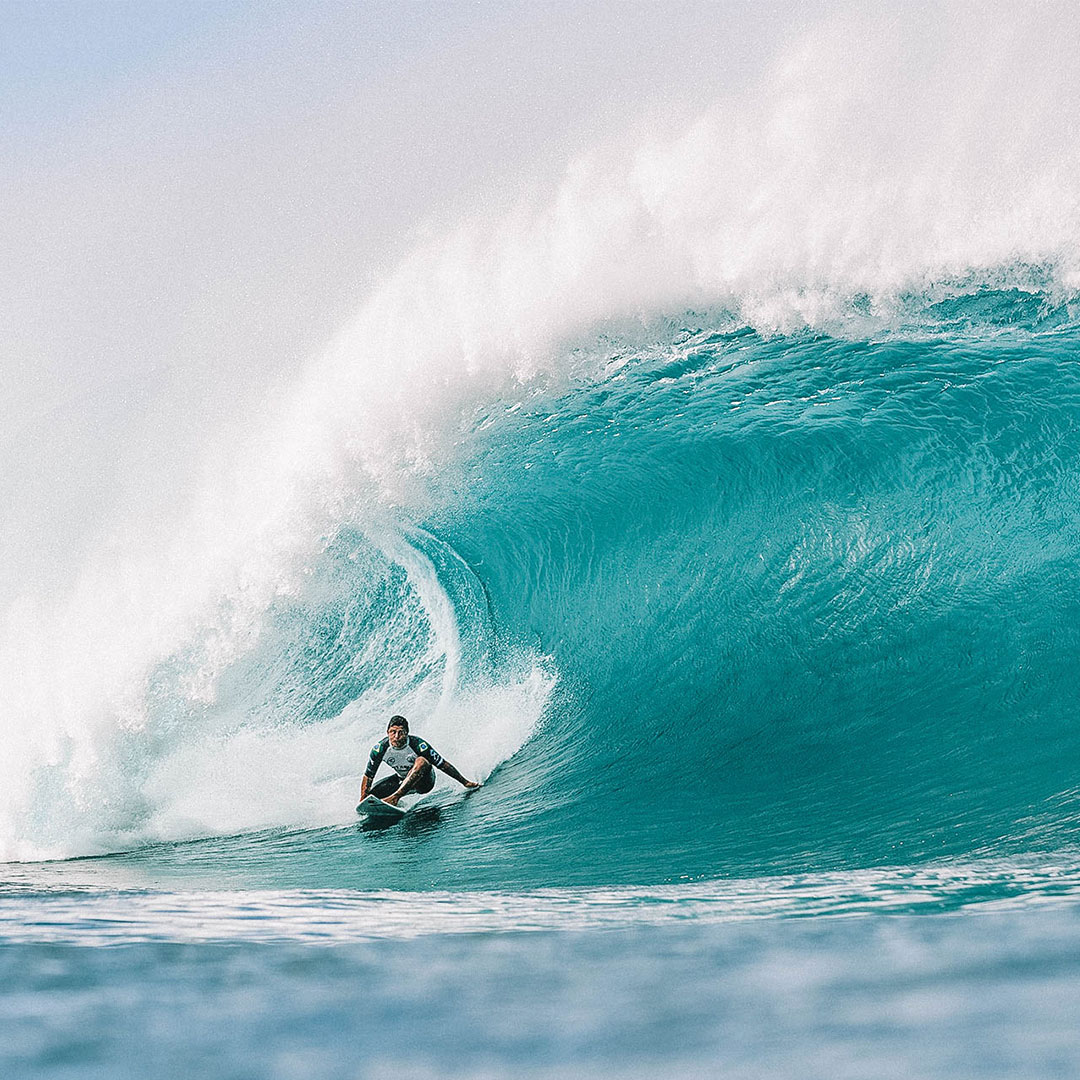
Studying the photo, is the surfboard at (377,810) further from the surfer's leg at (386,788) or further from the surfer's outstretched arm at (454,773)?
the surfer's outstretched arm at (454,773)

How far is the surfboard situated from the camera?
7.66 m

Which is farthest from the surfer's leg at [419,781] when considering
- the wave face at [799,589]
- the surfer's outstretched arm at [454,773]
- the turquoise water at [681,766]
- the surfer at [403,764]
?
the wave face at [799,589]

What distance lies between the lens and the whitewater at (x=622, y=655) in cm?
106

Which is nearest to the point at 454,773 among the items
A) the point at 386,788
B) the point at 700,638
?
the point at 386,788

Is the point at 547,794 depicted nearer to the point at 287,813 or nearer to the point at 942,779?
the point at 287,813

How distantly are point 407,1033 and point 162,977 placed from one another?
11.8 inches

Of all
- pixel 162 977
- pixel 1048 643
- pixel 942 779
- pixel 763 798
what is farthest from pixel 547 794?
pixel 162 977

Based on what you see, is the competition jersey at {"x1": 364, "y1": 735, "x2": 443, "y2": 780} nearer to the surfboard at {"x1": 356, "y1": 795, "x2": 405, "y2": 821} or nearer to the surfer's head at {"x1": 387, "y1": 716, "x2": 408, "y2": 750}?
the surfer's head at {"x1": 387, "y1": 716, "x2": 408, "y2": 750}

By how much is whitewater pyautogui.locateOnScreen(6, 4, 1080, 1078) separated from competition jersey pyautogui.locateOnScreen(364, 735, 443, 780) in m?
0.45

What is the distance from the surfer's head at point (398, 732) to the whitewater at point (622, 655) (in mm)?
635

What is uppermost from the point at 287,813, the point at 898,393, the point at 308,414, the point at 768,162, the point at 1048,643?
the point at 768,162

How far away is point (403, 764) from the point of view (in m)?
7.77

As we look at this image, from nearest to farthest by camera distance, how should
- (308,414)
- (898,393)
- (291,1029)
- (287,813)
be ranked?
(291,1029), (287,813), (898,393), (308,414)

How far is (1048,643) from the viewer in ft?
23.9
